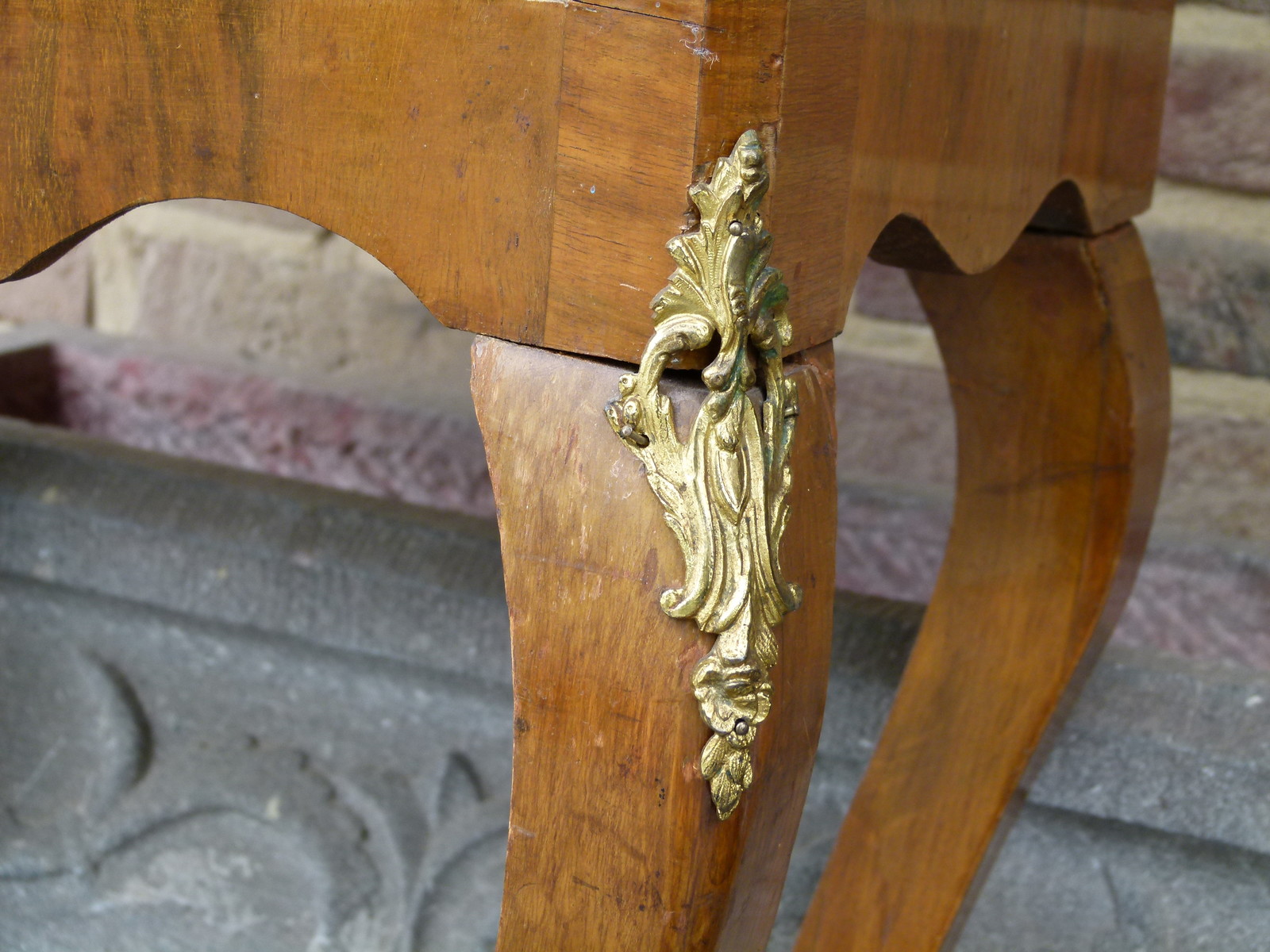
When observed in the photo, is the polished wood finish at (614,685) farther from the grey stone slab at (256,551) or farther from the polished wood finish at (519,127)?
the grey stone slab at (256,551)

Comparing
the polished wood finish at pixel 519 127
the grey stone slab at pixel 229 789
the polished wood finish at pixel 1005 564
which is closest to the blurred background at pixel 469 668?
the grey stone slab at pixel 229 789

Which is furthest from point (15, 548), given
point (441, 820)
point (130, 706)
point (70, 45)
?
point (70, 45)

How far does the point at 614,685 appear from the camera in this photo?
378 mm

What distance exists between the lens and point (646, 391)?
0.37 metres

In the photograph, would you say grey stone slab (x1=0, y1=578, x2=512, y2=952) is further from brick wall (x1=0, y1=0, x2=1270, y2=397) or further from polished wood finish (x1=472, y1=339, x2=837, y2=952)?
polished wood finish (x1=472, y1=339, x2=837, y2=952)

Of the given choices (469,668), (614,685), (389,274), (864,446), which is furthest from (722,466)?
(389,274)

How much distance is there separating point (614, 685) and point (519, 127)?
159 mm

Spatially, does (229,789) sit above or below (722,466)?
below

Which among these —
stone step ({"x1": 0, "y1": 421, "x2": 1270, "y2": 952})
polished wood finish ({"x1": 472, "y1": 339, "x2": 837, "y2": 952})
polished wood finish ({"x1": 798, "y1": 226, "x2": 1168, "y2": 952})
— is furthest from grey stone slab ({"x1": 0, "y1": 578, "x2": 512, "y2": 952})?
polished wood finish ({"x1": 472, "y1": 339, "x2": 837, "y2": 952})

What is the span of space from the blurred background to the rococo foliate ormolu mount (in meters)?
0.58

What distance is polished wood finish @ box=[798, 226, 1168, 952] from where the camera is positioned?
0.77 meters

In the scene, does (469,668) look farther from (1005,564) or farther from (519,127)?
(519,127)

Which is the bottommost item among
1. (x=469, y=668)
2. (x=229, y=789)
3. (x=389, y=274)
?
(x=229, y=789)

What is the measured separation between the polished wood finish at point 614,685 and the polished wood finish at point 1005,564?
1.34 ft
